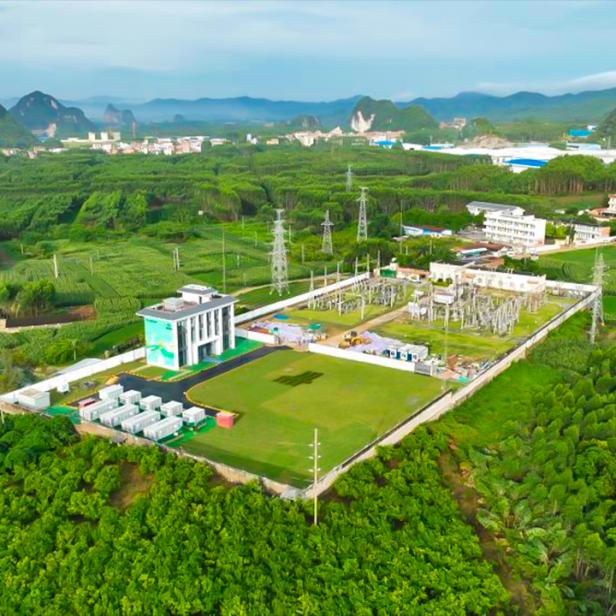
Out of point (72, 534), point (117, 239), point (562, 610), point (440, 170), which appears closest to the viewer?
point (562, 610)

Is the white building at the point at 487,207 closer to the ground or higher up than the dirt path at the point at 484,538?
higher up

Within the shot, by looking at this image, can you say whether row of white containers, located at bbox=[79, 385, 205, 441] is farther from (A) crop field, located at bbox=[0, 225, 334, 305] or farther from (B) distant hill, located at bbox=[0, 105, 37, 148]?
(B) distant hill, located at bbox=[0, 105, 37, 148]

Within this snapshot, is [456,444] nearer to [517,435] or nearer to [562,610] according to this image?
[517,435]

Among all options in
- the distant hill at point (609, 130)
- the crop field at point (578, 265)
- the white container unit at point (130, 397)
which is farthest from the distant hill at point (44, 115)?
the white container unit at point (130, 397)

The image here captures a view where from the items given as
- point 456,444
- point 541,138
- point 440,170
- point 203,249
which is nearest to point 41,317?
point 203,249

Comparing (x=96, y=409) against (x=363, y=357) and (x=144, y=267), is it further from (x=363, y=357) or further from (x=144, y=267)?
(x=144, y=267)

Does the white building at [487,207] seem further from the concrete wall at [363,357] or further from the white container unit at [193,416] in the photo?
the white container unit at [193,416]

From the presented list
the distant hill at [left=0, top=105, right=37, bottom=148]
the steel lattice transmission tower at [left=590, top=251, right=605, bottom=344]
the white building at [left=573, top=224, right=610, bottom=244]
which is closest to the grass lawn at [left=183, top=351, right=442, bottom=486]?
the steel lattice transmission tower at [left=590, top=251, right=605, bottom=344]
